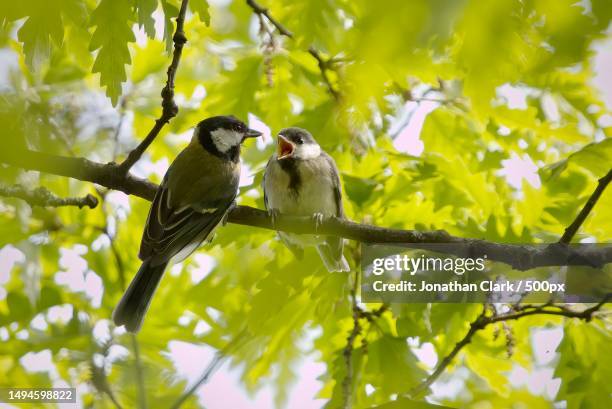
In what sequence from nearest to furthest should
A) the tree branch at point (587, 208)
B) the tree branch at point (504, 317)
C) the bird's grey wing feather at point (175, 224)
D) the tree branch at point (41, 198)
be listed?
the tree branch at point (41, 198) → the tree branch at point (587, 208) → the tree branch at point (504, 317) → the bird's grey wing feather at point (175, 224)

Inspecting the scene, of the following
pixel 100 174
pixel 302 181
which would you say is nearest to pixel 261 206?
pixel 302 181

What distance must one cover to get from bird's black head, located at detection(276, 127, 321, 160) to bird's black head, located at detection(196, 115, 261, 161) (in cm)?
27

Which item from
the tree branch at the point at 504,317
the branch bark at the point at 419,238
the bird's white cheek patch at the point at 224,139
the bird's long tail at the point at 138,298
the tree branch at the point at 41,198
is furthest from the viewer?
the bird's white cheek patch at the point at 224,139

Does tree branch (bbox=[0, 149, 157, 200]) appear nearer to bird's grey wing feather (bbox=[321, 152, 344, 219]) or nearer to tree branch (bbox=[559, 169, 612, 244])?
bird's grey wing feather (bbox=[321, 152, 344, 219])

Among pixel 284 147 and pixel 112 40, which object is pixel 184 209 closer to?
pixel 284 147

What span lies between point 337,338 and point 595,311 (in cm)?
146

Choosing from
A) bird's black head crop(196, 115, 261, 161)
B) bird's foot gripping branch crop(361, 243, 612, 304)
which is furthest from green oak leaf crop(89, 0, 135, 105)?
bird's black head crop(196, 115, 261, 161)

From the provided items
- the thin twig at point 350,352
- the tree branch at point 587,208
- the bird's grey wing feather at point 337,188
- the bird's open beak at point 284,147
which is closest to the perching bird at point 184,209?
the bird's open beak at point 284,147

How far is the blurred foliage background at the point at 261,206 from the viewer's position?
125 inches

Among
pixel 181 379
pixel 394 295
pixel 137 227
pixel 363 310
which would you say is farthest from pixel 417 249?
pixel 137 227

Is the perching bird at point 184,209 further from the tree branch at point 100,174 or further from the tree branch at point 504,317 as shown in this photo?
the tree branch at point 504,317

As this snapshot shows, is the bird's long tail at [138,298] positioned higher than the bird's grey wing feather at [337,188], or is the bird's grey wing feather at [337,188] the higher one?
the bird's grey wing feather at [337,188]

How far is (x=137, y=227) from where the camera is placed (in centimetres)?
480

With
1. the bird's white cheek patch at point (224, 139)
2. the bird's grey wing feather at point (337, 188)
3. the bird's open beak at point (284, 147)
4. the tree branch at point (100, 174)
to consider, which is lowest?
the tree branch at point (100, 174)
